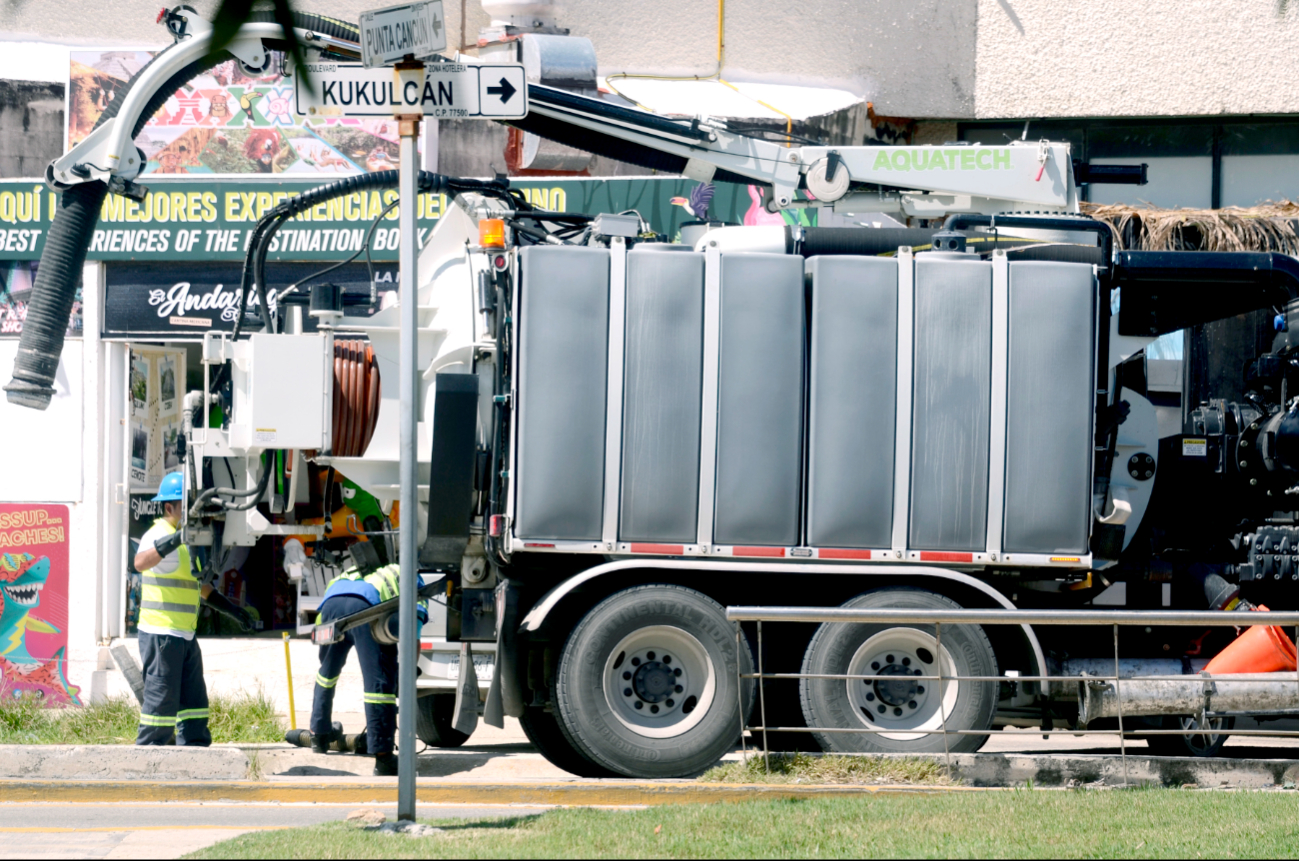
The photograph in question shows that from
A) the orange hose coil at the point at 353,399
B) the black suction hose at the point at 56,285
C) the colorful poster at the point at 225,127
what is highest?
the colorful poster at the point at 225,127

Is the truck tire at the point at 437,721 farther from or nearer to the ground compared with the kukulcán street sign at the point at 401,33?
nearer to the ground

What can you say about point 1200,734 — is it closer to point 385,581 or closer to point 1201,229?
point 385,581

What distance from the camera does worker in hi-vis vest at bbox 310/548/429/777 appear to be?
8195 millimetres

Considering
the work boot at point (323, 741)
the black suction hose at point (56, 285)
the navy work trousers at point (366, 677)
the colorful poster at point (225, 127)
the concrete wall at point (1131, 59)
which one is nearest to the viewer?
the navy work trousers at point (366, 677)

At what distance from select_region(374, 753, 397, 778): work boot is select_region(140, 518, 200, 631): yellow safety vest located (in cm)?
131

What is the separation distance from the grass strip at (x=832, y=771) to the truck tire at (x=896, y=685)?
12.5 inches

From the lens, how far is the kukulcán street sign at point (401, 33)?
18.5ft

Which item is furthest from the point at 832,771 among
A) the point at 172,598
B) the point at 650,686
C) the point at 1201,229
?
the point at 1201,229

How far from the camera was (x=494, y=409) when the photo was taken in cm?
787

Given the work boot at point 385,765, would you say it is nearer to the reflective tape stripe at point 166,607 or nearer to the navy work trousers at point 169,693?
the navy work trousers at point 169,693

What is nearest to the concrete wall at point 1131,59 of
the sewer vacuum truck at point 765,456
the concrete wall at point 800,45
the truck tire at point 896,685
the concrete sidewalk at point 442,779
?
the concrete wall at point 800,45

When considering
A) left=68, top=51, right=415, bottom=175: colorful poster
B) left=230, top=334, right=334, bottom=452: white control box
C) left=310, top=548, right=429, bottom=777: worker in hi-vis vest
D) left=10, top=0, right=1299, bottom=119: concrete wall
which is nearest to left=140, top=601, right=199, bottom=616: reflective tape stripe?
left=310, top=548, right=429, bottom=777: worker in hi-vis vest

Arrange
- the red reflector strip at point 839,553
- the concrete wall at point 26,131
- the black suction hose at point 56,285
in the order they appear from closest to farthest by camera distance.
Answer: the red reflector strip at point 839,553
the black suction hose at point 56,285
the concrete wall at point 26,131

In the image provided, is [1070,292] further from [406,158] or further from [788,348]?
[406,158]
